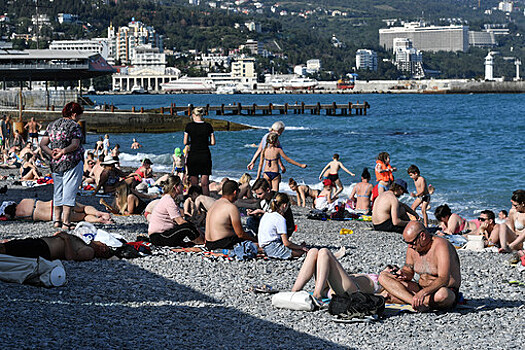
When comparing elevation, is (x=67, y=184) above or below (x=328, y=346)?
above

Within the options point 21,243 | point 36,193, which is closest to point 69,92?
point 36,193

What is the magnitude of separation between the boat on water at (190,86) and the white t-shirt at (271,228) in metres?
187

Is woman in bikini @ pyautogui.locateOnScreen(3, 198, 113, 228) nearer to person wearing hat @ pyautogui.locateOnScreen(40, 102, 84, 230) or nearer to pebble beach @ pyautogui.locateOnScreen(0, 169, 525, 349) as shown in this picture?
person wearing hat @ pyautogui.locateOnScreen(40, 102, 84, 230)

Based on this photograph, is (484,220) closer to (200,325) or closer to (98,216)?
(98,216)

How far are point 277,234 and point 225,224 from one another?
2.11 ft

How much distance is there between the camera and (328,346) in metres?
5.89

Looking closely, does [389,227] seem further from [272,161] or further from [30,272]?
[30,272]

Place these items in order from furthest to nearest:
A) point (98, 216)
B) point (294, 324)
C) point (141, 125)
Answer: point (141, 125)
point (98, 216)
point (294, 324)

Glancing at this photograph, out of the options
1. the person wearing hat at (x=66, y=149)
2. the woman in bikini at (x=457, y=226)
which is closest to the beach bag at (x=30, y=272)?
the person wearing hat at (x=66, y=149)

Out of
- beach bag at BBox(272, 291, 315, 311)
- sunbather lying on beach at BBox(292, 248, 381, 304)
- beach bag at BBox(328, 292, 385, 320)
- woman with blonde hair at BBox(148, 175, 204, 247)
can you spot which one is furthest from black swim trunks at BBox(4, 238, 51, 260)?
beach bag at BBox(328, 292, 385, 320)

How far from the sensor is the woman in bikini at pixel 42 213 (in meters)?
10.8

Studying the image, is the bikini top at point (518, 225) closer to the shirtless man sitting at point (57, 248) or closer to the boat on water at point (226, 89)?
the shirtless man sitting at point (57, 248)

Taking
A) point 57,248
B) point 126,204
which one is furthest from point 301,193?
point 57,248

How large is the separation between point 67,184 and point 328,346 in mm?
4780
